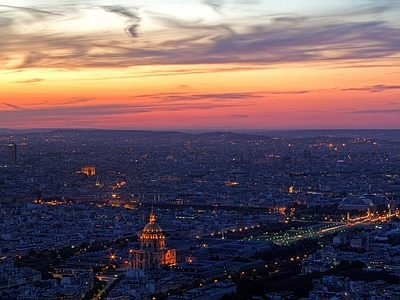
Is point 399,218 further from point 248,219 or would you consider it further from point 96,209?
point 96,209

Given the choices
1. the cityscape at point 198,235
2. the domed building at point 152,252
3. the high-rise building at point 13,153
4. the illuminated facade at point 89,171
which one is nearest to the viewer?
the cityscape at point 198,235

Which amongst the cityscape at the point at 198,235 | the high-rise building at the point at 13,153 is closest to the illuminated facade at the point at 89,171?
the cityscape at the point at 198,235

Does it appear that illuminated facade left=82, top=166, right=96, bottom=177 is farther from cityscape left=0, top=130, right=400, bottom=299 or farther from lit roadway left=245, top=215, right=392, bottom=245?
lit roadway left=245, top=215, right=392, bottom=245

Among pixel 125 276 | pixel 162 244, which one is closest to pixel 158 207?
pixel 162 244

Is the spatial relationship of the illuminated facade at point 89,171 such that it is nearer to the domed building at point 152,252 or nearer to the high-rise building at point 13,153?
the high-rise building at point 13,153

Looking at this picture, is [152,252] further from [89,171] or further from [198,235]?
[89,171]

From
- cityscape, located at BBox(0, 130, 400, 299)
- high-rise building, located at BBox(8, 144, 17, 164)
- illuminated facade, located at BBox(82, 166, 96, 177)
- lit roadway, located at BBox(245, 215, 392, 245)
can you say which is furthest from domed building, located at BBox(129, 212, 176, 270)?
high-rise building, located at BBox(8, 144, 17, 164)
